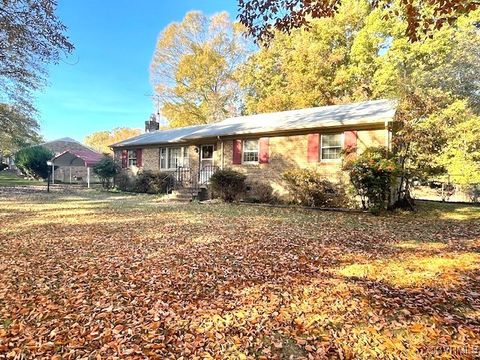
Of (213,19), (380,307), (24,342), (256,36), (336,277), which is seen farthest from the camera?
(213,19)

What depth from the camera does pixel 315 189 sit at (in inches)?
481

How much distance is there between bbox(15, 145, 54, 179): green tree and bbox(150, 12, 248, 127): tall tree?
40.1ft

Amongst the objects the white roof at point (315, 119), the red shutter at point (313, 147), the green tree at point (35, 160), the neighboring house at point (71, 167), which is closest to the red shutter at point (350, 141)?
the white roof at point (315, 119)

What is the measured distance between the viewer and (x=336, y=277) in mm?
4559

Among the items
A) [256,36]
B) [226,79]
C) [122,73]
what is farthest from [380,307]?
[122,73]

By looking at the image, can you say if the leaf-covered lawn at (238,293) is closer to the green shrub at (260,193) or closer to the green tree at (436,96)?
the green tree at (436,96)

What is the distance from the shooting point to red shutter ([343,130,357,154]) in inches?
468

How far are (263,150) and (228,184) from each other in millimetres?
2306

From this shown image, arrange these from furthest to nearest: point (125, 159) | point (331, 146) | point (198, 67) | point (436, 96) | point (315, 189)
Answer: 1. point (198, 67)
2. point (125, 159)
3. point (331, 146)
4. point (315, 189)
5. point (436, 96)

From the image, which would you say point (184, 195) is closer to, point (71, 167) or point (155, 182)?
point (155, 182)

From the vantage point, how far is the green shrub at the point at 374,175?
10.2 m

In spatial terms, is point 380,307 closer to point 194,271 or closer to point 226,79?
point 194,271

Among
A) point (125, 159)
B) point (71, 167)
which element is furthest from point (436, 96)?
point (71, 167)

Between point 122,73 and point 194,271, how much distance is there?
36148 mm
